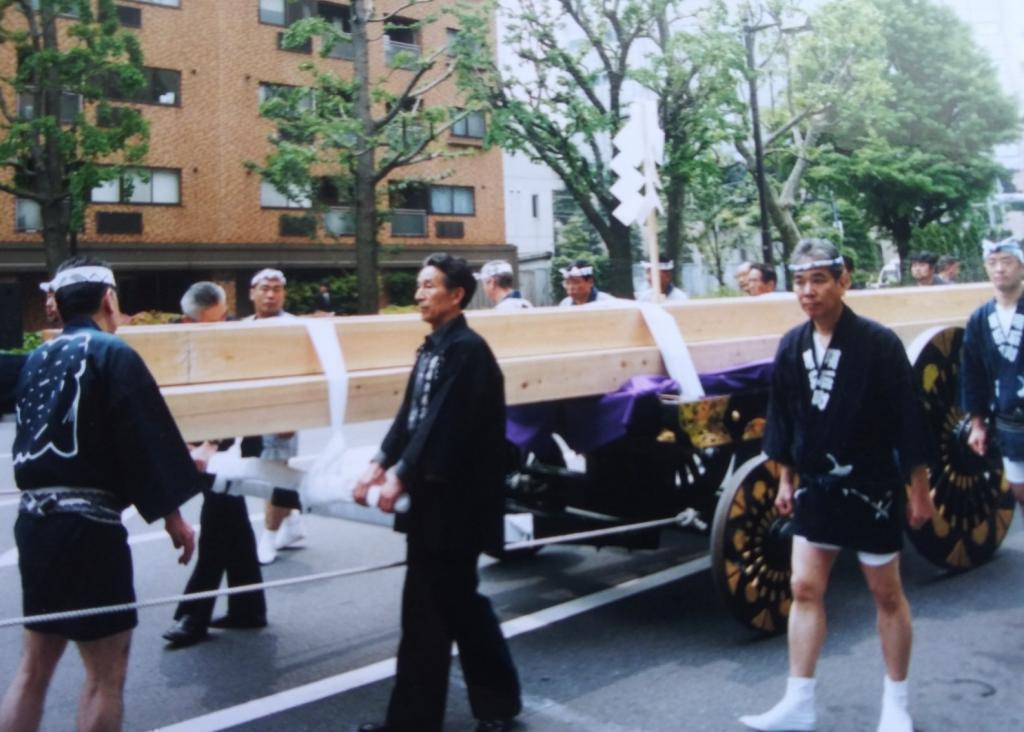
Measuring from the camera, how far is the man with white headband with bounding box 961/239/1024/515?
186 inches

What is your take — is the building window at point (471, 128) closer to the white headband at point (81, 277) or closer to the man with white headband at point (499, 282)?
the man with white headband at point (499, 282)

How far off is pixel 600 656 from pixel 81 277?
9.17ft

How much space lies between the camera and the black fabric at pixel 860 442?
3457 millimetres

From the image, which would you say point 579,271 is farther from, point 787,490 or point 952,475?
point 787,490

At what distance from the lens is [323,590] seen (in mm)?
5754

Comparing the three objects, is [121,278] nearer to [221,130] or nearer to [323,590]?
[221,130]

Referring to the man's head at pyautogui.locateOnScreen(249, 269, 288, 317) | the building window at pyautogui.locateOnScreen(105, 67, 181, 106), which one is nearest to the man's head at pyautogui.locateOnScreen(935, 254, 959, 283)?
the man's head at pyautogui.locateOnScreen(249, 269, 288, 317)

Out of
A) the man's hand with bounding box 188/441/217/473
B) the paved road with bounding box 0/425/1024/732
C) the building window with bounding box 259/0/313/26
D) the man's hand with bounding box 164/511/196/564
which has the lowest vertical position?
the paved road with bounding box 0/425/1024/732

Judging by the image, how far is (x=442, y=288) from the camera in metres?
3.61

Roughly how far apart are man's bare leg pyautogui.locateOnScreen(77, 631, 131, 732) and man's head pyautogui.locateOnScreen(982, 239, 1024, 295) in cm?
418

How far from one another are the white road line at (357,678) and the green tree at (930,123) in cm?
2953

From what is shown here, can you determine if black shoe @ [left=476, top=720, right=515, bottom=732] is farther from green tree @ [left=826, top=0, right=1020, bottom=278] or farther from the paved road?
green tree @ [left=826, top=0, right=1020, bottom=278]

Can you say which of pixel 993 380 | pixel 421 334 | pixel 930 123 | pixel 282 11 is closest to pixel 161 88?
pixel 282 11

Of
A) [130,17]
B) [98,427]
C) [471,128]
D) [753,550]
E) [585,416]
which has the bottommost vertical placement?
[753,550]
